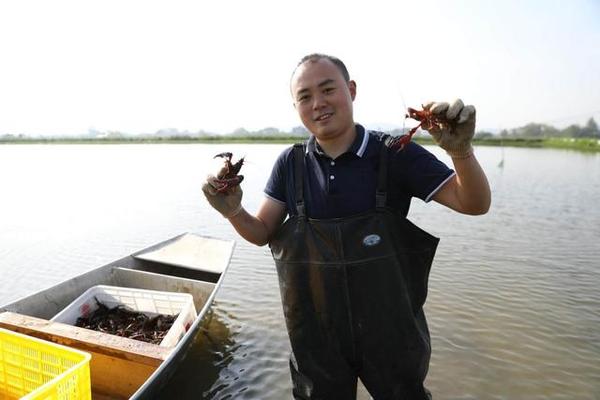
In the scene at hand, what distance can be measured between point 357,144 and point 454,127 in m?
0.64

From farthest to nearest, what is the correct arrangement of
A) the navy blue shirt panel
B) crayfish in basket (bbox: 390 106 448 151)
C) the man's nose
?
1. the man's nose
2. the navy blue shirt panel
3. crayfish in basket (bbox: 390 106 448 151)

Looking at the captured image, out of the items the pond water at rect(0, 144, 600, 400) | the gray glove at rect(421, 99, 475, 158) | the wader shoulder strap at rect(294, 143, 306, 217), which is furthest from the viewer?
the pond water at rect(0, 144, 600, 400)

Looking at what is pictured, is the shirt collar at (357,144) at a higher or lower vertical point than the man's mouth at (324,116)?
lower

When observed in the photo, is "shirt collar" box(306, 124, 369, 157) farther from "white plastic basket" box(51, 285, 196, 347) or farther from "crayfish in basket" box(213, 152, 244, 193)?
"white plastic basket" box(51, 285, 196, 347)

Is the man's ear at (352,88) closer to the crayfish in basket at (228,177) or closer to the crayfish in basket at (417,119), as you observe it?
the crayfish in basket at (417,119)

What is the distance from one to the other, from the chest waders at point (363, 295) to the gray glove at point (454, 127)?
400mm

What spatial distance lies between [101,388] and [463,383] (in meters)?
4.56

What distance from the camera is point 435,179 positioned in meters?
2.23

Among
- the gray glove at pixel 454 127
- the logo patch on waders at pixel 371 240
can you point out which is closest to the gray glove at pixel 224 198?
the logo patch on waders at pixel 371 240

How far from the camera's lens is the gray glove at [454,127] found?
1.84 m

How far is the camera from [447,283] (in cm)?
887

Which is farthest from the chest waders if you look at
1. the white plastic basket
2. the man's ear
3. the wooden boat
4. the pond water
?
the white plastic basket

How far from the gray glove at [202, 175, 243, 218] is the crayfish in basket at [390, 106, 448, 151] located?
0.99 metres

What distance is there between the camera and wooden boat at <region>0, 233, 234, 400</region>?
157 inches
